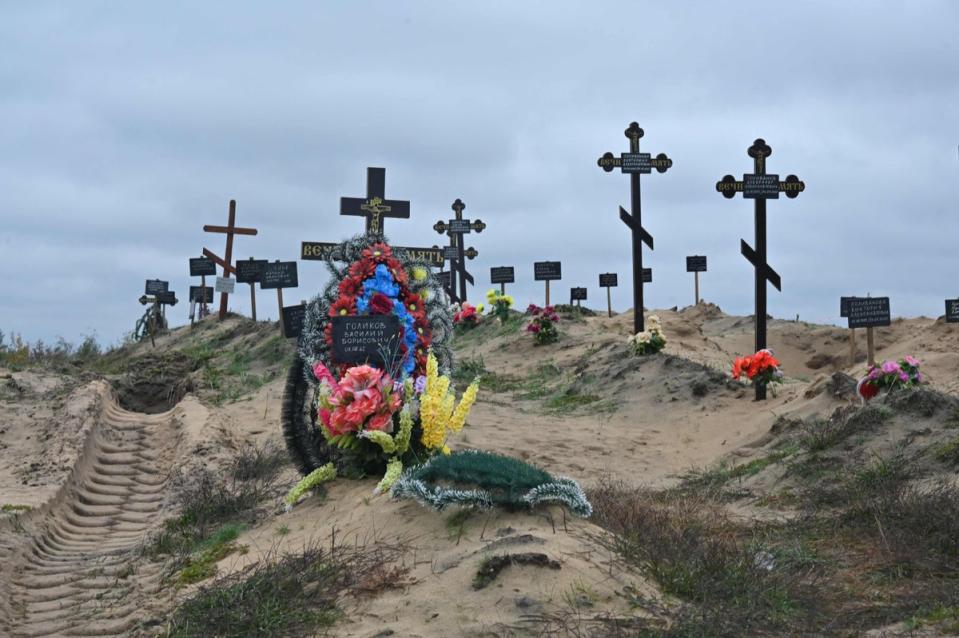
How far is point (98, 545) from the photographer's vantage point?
28.8 feet

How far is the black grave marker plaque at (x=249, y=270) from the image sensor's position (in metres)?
26.1

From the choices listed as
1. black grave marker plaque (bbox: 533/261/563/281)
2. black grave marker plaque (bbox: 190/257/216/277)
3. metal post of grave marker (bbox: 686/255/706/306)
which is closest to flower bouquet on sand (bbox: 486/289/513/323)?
black grave marker plaque (bbox: 533/261/563/281)

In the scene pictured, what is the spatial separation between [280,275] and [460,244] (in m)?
10.9

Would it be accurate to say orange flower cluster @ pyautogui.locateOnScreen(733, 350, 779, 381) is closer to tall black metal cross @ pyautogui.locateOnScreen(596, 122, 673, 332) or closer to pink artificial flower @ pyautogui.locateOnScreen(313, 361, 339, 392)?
tall black metal cross @ pyautogui.locateOnScreen(596, 122, 673, 332)

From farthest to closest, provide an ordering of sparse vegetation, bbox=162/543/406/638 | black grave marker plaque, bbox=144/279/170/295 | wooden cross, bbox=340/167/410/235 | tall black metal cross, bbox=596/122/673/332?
black grave marker plaque, bbox=144/279/170/295 → tall black metal cross, bbox=596/122/673/332 → wooden cross, bbox=340/167/410/235 → sparse vegetation, bbox=162/543/406/638

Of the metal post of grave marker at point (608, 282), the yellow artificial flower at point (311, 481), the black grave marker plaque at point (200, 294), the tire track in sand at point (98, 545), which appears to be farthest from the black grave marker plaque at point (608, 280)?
the yellow artificial flower at point (311, 481)

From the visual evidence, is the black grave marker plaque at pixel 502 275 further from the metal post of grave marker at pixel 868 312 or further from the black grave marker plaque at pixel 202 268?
the metal post of grave marker at pixel 868 312

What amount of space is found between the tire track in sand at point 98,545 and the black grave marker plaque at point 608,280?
57.0ft

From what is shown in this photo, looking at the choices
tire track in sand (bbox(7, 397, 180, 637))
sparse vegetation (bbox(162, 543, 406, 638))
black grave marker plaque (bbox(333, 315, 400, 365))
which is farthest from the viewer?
black grave marker plaque (bbox(333, 315, 400, 365))

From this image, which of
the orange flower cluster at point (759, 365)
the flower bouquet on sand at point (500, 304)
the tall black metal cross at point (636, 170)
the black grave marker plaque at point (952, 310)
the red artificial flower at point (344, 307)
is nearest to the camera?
the red artificial flower at point (344, 307)

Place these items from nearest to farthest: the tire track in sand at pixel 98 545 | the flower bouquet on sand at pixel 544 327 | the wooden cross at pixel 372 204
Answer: the tire track in sand at pixel 98 545 < the wooden cross at pixel 372 204 < the flower bouquet on sand at pixel 544 327

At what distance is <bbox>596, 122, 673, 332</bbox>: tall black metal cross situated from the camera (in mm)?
19344

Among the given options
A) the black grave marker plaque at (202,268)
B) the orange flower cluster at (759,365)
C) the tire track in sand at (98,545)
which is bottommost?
the tire track in sand at (98,545)

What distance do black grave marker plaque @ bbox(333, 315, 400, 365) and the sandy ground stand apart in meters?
1.10
